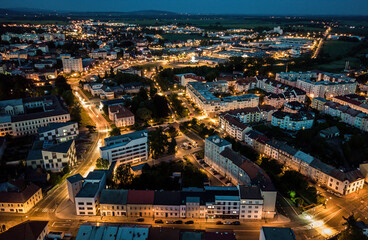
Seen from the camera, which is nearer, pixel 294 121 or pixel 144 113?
pixel 294 121

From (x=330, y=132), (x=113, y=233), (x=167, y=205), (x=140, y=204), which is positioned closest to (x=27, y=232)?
(x=113, y=233)

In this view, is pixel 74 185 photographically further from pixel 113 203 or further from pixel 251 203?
pixel 251 203

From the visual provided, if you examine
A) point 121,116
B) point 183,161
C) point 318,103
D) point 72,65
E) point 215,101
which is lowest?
point 183,161

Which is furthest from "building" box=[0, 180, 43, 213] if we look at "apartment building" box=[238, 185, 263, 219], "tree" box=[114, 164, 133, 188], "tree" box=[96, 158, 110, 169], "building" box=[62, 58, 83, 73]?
"building" box=[62, 58, 83, 73]

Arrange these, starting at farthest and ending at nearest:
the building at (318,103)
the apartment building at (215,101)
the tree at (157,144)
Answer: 1. the building at (318,103)
2. the apartment building at (215,101)
3. the tree at (157,144)

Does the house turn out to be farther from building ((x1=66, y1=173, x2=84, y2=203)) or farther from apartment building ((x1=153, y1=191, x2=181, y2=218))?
building ((x1=66, y1=173, x2=84, y2=203))

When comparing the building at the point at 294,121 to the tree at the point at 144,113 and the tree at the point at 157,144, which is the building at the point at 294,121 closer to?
the tree at the point at 157,144

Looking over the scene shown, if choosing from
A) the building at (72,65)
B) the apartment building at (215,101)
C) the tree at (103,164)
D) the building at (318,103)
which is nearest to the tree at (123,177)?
the tree at (103,164)
